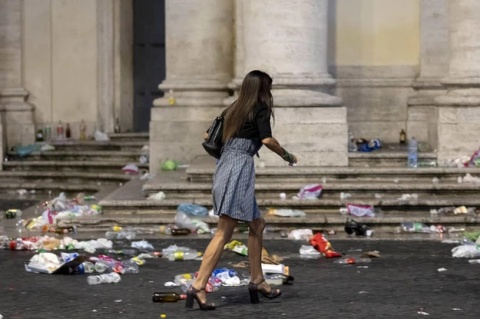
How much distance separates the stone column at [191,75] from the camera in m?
22.3

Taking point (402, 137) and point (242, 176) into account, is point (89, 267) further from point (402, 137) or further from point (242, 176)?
point (402, 137)

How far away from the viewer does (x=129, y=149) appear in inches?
998

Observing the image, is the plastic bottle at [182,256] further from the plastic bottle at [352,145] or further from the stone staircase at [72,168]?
the stone staircase at [72,168]

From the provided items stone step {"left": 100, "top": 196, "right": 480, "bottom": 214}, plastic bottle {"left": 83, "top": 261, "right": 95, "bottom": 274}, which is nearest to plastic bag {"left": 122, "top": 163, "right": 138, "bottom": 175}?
stone step {"left": 100, "top": 196, "right": 480, "bottom": 214}

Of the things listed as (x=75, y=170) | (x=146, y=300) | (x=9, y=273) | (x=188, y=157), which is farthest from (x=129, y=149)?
(x=146, y=300)

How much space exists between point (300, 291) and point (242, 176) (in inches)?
57.0

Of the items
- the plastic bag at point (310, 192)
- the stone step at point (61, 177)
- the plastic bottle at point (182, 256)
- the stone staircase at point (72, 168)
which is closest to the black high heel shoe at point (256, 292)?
the plastic bottle at point (182, 256)

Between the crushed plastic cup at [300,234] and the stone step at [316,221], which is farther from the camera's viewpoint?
the stone step at [316,221]

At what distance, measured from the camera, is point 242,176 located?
12695 mm

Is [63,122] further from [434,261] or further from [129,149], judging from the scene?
[434,261]

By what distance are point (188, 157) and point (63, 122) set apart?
517 cm

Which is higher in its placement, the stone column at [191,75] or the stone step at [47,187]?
the stone column at [191,75]

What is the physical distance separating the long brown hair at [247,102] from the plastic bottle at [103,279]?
2147mm

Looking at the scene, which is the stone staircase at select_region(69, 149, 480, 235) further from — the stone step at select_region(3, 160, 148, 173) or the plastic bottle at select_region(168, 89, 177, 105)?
the stone step at select_region(3, 160, 148, 173)
